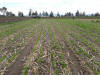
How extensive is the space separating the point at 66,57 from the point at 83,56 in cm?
105

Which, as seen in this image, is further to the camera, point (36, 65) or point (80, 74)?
point (36, 65)

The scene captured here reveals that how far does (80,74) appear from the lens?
154 inches

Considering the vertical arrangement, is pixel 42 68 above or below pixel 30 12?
below

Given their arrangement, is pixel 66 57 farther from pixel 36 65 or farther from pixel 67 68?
pixel 36 65

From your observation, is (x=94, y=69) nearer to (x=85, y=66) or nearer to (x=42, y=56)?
(x=85, y=66)

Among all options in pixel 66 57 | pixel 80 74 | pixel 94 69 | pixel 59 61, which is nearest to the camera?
pixel 80 74

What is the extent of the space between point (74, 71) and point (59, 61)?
1.03 meters

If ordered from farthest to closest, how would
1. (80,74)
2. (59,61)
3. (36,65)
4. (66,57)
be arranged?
(66,57)
(59,61)
(36,65)
(80,74)

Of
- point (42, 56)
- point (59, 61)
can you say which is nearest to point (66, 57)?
point (59, 61)

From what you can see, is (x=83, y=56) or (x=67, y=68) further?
(x=83, y=56)

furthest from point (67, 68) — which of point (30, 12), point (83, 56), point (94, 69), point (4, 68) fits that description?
point (30, 12)

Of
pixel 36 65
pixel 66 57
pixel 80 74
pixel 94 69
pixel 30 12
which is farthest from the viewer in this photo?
pixel 30 12

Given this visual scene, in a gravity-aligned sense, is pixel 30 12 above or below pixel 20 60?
above

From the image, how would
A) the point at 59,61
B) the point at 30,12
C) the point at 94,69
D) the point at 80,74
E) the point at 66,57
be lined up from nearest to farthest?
1. the point at 80,74
2. the point at 94,69
3. the point at 59,61
4. the point at 66,57
5. the point at 30,12
